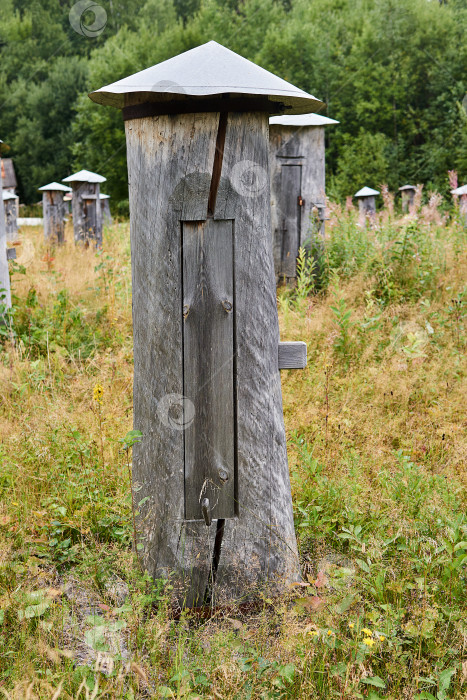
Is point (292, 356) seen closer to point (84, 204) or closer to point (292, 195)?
point (292, 195)

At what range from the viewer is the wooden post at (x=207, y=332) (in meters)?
2.01

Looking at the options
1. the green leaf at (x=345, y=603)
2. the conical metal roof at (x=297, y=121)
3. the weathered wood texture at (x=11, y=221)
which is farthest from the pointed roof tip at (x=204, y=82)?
the weathered wood texture at (x=11, y=221)

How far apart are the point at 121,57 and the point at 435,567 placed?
82.4 ft

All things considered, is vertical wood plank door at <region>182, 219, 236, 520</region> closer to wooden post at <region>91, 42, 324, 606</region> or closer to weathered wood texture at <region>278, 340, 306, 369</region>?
wooden post at <region>91, 42, 324, 606</region>

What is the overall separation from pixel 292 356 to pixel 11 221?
1193 centimetres

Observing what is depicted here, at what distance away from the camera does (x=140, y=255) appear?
2.15 m

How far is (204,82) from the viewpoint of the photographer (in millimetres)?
1903

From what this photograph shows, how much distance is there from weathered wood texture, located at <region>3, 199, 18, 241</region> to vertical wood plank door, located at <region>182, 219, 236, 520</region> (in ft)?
33.5

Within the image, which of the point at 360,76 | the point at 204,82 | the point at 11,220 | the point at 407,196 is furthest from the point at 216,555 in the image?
the point at 360,76

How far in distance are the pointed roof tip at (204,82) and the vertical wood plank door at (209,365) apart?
1.35 feet

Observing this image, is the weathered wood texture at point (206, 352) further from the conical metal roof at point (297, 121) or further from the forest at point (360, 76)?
the forest at point (360, 76)

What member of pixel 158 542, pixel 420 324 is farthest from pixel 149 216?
pixel 420 324

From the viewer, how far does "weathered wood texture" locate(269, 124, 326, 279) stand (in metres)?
6.33

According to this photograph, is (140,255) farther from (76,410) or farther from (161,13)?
(161,13)
